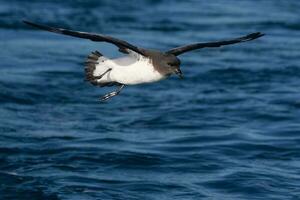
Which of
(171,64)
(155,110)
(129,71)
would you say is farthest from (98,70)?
(155,110)

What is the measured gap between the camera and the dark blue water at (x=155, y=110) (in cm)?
1480

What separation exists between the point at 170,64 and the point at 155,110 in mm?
7666

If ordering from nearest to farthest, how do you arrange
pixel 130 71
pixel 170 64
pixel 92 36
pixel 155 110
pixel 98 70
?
1. pixel 92 36
2. pixel 170 64
3. pixel 130 71
4. pixel 98 70
5. pixel 155 110

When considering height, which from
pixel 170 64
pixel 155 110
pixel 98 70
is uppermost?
pixel 170 64

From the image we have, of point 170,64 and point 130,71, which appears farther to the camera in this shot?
point 130,71

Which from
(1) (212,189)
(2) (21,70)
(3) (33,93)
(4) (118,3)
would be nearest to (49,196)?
(1) (212,189)

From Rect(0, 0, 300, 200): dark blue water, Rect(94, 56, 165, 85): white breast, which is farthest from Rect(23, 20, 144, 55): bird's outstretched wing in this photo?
Rect(0, 0, 300, 200): dark blue water

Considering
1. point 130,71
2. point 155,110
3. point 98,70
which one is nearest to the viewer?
point 130,71

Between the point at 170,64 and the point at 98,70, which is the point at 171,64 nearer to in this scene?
the point at 170,64

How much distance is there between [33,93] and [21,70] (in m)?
1.28

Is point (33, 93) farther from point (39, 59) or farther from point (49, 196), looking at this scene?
point (49, 196)

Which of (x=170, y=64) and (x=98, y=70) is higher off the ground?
(x=170, y=64)

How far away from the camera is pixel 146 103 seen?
753 inches

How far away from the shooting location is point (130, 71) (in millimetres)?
11195
